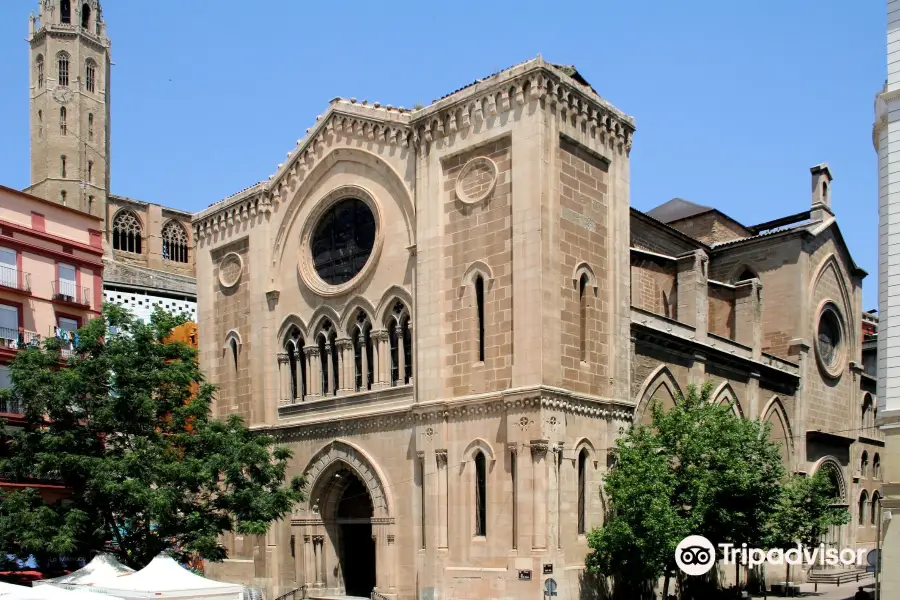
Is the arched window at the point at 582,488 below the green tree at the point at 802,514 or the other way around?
the other way around

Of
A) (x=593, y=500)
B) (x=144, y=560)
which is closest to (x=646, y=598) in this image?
(x=593, y=500)

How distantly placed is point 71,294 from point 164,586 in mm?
17579

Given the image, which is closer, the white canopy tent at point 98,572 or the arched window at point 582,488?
the white canopy tent at point 98,572

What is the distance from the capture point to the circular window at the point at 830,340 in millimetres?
42781

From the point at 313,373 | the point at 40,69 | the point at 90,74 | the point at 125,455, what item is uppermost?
the point at 40,69

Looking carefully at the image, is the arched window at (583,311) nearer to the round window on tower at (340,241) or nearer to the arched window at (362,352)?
the round window on tower at (340,241)

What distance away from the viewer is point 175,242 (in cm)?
9375

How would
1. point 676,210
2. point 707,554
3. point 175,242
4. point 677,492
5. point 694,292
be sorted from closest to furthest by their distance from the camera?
point 707,554
point 677,492
point 694,292
point 676,210
point 175,242

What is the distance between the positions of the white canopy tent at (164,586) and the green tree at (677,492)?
33.5ft

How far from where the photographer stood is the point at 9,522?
25.7 metres

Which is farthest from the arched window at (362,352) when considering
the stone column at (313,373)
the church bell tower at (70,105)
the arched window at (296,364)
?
the church bell tower at (70,105)

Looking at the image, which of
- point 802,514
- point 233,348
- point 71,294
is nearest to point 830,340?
point 802,514

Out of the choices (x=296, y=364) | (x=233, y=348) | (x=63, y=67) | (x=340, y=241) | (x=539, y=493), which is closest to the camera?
(x=539, y=493)

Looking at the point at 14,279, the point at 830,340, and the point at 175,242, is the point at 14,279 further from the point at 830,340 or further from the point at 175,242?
the point at 175,242
